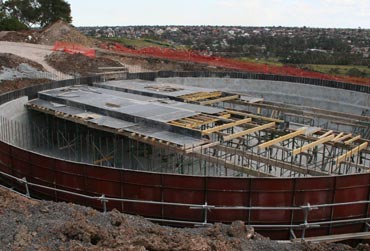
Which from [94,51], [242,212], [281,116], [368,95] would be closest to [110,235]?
[242,212]

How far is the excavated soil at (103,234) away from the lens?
728 cm

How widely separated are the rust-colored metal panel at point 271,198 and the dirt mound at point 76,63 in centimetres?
2573

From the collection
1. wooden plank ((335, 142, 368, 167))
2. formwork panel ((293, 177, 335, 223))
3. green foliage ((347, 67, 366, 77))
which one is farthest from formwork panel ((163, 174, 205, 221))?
→ green foliage ((347, 67, 366, 77))

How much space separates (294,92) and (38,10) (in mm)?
47140

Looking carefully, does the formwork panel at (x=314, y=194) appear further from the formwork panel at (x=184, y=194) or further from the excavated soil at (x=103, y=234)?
the formwork panel at (x=184, y=194)

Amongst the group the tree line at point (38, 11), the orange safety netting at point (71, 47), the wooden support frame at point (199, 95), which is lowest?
the wooden support frame at point (199, 95)

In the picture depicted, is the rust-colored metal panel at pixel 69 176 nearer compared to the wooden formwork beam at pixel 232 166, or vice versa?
the rust-colored metal panel at pixel 69 176

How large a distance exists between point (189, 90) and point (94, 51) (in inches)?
953

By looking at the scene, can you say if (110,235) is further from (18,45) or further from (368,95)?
(18,45)

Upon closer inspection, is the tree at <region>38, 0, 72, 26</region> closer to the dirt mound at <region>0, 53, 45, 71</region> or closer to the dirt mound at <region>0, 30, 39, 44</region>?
the dirt mound at <region>0, 30, 39, 44</region>

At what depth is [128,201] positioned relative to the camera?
396 inches

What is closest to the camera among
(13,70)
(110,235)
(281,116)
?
(110,235)

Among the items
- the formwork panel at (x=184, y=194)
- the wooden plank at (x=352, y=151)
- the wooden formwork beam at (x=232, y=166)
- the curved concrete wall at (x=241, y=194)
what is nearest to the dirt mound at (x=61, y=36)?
the wooden formwork beam at (x=232, y=166)

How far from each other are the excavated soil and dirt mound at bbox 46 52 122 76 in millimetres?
25459
